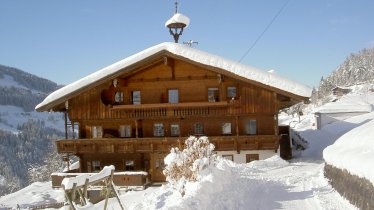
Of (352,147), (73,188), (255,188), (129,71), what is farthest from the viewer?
(129,71)

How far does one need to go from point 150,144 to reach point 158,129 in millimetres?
2074

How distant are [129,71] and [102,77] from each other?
72.9 inches

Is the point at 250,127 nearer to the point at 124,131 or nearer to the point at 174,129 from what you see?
the point at 174,129

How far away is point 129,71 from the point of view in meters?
27.1

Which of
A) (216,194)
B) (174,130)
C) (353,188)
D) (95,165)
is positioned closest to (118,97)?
(174,130)

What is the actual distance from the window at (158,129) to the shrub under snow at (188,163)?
10.9 metres

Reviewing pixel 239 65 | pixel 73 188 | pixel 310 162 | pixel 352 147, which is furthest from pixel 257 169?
pixel 73 188

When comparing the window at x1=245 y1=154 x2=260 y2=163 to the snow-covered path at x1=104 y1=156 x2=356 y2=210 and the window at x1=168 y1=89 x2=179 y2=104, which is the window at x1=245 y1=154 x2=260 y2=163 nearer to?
the window at x1=168 y1=89 x2=179 y2=104

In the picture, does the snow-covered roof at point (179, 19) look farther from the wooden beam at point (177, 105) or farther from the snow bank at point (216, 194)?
the snow bank at point (216, 194)

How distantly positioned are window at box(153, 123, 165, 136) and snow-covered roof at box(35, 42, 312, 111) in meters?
4.59

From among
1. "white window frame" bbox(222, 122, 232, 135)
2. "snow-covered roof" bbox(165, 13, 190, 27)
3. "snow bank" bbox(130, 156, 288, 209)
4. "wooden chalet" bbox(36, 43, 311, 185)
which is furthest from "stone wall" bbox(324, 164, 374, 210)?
"snow-covered roof" bbox(165, 13, 190, 27)

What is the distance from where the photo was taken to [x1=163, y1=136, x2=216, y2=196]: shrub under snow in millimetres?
15531

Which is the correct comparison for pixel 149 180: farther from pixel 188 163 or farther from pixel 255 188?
pixel 255 188

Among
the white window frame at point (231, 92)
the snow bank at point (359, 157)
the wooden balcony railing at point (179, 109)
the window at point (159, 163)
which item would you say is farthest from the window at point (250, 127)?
the snow bank at point (359, 157)
